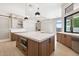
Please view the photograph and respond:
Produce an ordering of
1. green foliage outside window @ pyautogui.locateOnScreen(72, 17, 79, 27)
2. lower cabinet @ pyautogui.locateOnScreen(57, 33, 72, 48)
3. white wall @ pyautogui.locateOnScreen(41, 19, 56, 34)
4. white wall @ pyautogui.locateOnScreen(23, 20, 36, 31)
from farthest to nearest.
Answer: white wall @ pyautogui.locateOnScreen(23, 20, 36, 31) → green foliage outside window @ pyautogui.locateOnScreen(72, 17, 79, 27) → lower cabinet @ pyautogui.locateOnScreen(57, 33, 72, 48) → white wall @ pyautogui.locateOnScreen(41, 19, 56, 34)

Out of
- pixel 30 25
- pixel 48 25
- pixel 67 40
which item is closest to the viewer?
pixel 48 25

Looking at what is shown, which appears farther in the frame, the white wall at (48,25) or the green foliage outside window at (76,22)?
the green foliage outside window at (76,22)

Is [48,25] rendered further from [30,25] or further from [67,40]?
[30,25]

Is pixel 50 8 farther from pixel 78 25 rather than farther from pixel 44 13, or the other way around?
pixel 78 25

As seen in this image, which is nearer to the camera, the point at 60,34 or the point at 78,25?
the point at 78,25

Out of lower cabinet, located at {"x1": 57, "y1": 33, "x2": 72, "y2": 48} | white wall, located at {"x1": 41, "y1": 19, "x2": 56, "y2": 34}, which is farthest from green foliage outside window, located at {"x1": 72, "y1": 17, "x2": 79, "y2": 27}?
white wall, located at {"x1": 41, "y1": 19, "x2": 56, "y2": 34}

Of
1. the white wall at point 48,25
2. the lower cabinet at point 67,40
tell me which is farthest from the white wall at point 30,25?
the lower cabinet at point 67,40

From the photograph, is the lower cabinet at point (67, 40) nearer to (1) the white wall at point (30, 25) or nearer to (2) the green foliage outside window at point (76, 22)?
(2) the green foliage outside window at point (76, 22)

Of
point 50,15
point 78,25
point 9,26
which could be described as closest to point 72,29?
point 78,25

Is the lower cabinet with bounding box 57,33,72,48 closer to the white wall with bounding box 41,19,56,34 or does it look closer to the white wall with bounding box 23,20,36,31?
the white wall with bounding box 41,19,56,34

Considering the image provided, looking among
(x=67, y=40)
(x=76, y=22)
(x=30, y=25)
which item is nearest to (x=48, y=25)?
(x=67, y=40)

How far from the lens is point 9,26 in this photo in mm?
6977

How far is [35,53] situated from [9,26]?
495 cm

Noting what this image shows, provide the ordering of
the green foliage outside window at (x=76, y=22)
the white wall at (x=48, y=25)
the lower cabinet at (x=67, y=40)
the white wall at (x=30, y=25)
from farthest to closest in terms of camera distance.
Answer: the white wall at (x=30, y=25) → the green foliage outside window at (x=76, y=22) → the lower cabinet at (x=67, y=40) → the white wall at (x=48, y=25)
